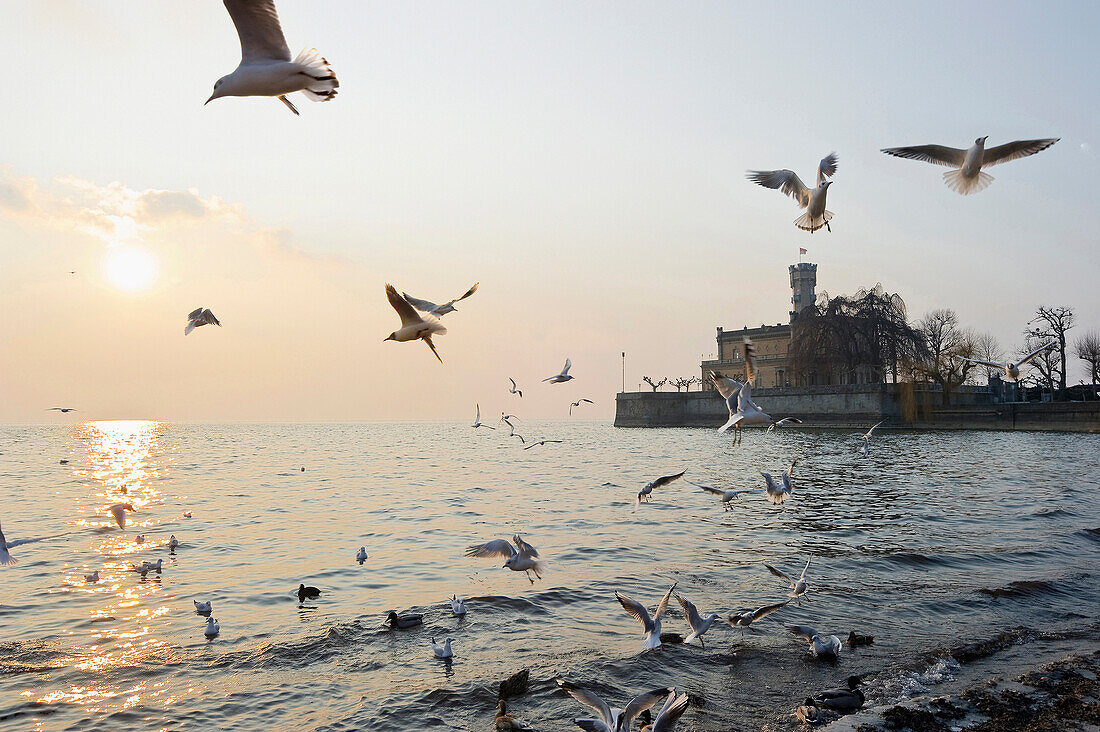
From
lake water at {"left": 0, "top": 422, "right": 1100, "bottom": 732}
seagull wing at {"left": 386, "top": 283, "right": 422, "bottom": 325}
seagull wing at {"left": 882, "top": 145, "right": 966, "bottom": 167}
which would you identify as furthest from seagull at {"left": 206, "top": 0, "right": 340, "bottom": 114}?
seagull wing at {"left": 882, "top": 145, "right": 966, "bottom": 167}

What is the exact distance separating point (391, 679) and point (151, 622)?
407cm

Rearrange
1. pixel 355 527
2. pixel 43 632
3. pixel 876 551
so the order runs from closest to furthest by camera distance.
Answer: pixel 43 632 < pixel 876 551 < pixel 355 527

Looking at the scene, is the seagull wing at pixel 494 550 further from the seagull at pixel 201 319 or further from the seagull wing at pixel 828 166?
the seagull wing at pixel 828 166

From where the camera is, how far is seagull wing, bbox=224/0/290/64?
4051 millimetres

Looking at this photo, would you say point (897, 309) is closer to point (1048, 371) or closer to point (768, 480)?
point (1048, 371)

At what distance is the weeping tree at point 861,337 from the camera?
67.4m

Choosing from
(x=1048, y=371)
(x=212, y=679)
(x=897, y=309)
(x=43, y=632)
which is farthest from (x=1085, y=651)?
(x=1048, y=371)

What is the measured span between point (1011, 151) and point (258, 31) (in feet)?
26.4

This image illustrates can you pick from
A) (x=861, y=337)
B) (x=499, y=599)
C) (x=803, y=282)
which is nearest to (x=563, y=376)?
(x=499, y=599)

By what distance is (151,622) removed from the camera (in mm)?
9766

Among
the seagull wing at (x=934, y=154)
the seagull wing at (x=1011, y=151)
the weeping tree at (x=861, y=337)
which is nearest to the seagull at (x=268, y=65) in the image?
the seagull wing at (x=934, y=154)

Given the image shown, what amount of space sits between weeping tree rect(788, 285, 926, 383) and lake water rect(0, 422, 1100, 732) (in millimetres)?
45711

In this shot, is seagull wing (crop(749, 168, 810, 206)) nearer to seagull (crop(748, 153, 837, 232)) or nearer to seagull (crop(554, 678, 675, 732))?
seagull (crop(748, 153, 837, 232))

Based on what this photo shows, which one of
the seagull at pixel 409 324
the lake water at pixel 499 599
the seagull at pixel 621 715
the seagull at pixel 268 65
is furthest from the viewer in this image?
the lake water at pixel 499 599
